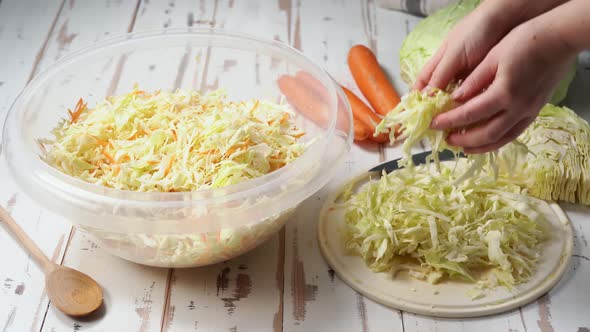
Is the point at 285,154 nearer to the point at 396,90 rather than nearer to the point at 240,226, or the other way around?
the point at 240,226

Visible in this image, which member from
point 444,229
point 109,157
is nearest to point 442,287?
point 444,229

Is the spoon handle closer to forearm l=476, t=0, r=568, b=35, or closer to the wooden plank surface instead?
the wooden plank surface

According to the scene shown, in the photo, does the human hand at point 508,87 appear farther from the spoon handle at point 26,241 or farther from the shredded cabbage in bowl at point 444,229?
the spoon handle at point 26,241

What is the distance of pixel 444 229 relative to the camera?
2160 millimetres

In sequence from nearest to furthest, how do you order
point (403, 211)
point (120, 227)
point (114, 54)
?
point (120, 227) < point (403, 211) < point (114, 54)

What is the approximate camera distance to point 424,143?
2715 millimetres

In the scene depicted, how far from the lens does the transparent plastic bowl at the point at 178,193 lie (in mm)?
1856

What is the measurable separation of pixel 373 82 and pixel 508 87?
1.23m

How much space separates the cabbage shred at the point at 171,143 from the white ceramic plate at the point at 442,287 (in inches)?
14.3

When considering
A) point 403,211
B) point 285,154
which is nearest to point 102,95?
point 285,154

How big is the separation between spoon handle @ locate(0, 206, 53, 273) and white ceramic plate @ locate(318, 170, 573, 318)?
0.85 meters

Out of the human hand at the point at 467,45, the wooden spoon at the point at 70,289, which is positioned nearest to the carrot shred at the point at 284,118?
the human hand at the point at 467,45

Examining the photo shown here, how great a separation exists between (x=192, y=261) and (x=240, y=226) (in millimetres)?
228

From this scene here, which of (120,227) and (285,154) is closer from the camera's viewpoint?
(120,227)
